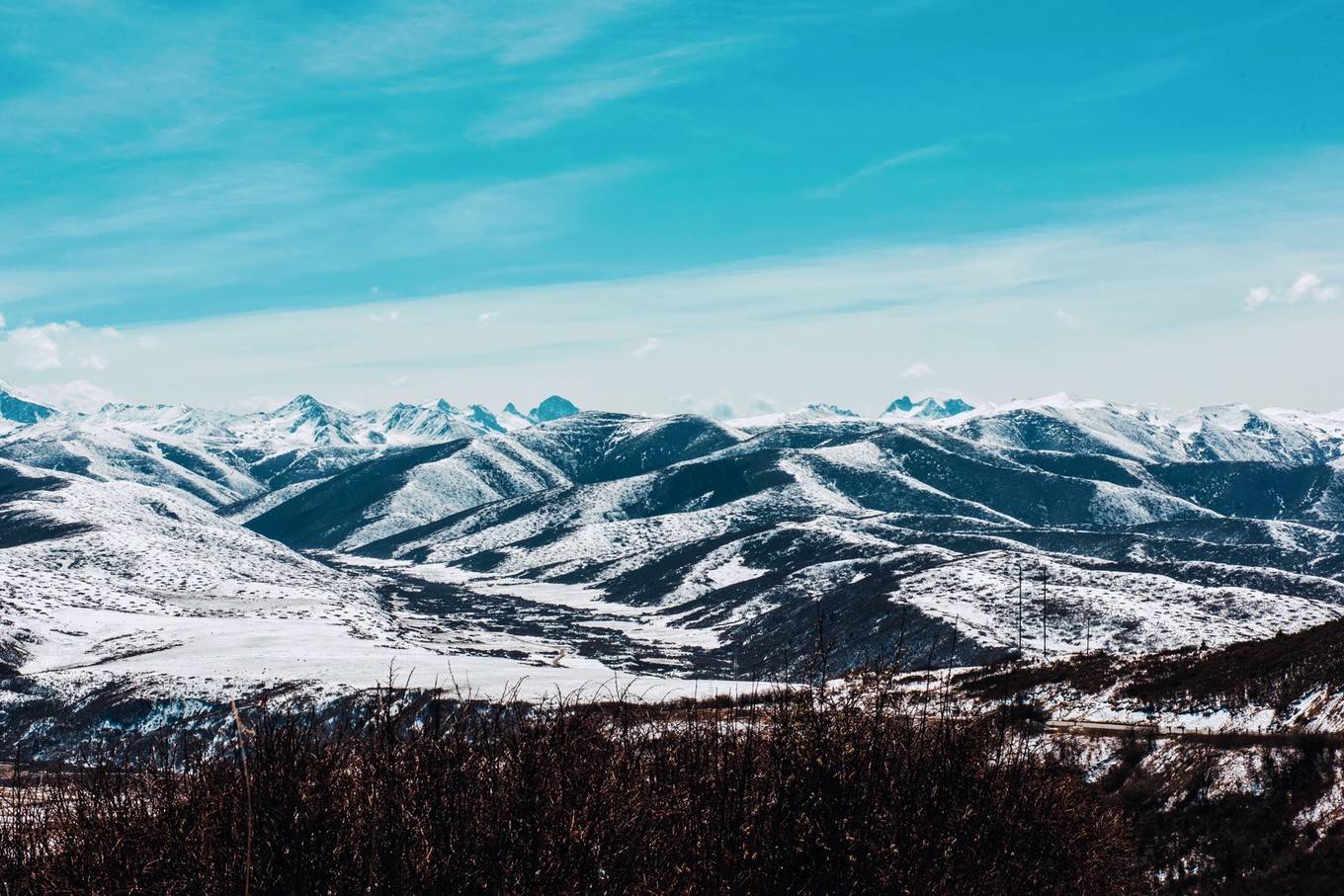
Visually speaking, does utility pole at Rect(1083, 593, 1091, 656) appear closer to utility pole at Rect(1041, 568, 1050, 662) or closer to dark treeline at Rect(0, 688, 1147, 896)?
utility pole at Rect(1041, 568, 1050, 662)

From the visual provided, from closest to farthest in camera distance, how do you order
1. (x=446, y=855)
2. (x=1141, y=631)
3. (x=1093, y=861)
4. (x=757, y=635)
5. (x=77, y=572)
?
(x=446, y=855) < (x=1093, y=861) < (x=1141, y=631) < (x=757, y=635) < (x=77, y=572)

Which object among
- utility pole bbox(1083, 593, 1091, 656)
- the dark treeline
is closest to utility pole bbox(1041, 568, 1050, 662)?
utility pole bbox(1083, 593, 1091, 656)

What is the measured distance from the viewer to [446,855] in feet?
52.2

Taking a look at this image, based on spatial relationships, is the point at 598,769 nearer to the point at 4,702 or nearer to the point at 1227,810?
the point at 1227,810

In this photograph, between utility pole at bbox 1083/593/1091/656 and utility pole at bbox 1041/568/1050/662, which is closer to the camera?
utility pole at bbox 1041/568/1050/662

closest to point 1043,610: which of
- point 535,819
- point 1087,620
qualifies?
point 1087,620

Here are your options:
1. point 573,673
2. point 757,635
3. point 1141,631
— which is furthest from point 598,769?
point 757,635

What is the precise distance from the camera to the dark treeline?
15.3 m

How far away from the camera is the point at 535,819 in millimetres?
16266

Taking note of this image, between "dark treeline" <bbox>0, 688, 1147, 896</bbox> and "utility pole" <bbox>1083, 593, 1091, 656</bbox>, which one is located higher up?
"dark treeline" <bbox>0, 688, 1147, 896</bbox>

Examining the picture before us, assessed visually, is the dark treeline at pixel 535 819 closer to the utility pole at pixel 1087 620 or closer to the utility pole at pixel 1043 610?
the utility pole at pixel 1043 610

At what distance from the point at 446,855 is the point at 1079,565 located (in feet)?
589

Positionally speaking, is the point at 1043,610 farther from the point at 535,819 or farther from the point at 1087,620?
the point at 535,819

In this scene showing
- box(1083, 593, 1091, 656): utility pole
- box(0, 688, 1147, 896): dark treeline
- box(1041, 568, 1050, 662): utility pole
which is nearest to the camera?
box(0, 688, 1147, 896): dark treeline
